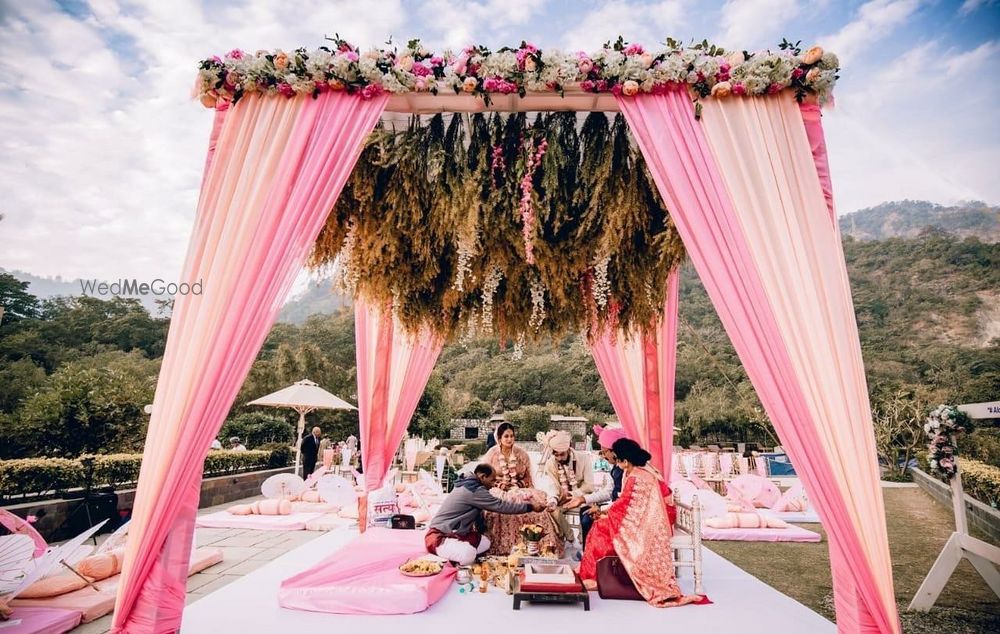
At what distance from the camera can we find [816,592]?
407 centimetres

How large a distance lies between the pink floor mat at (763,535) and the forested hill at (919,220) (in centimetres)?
4543

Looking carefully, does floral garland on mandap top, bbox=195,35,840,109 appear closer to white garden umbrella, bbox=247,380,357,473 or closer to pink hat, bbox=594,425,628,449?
pink hat, bbox=594,425,628,449

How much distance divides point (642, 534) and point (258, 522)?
18.2ft

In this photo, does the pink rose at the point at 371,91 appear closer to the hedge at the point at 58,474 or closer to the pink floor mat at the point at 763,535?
the hedge at the point at 58,474

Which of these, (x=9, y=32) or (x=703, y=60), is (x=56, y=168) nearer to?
(x=9, y=32)

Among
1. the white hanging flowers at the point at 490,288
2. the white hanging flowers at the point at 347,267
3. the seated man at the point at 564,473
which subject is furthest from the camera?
the seated man at the point at 564,473

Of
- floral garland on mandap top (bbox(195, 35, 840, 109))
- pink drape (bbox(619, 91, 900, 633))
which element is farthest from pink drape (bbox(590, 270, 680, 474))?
floral garland on mandap top (bbox(195, 35, 840, 109))

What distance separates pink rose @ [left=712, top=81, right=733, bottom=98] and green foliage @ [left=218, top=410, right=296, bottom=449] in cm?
1739

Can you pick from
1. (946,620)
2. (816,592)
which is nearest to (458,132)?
(816,592)

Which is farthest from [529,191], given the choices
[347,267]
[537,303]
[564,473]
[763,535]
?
[763,535]

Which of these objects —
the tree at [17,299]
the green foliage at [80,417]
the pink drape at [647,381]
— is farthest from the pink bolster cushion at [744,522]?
the tree at [17,299]

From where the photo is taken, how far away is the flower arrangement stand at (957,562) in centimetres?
353

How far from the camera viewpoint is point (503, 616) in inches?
133

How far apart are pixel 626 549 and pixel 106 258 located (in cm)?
3314
